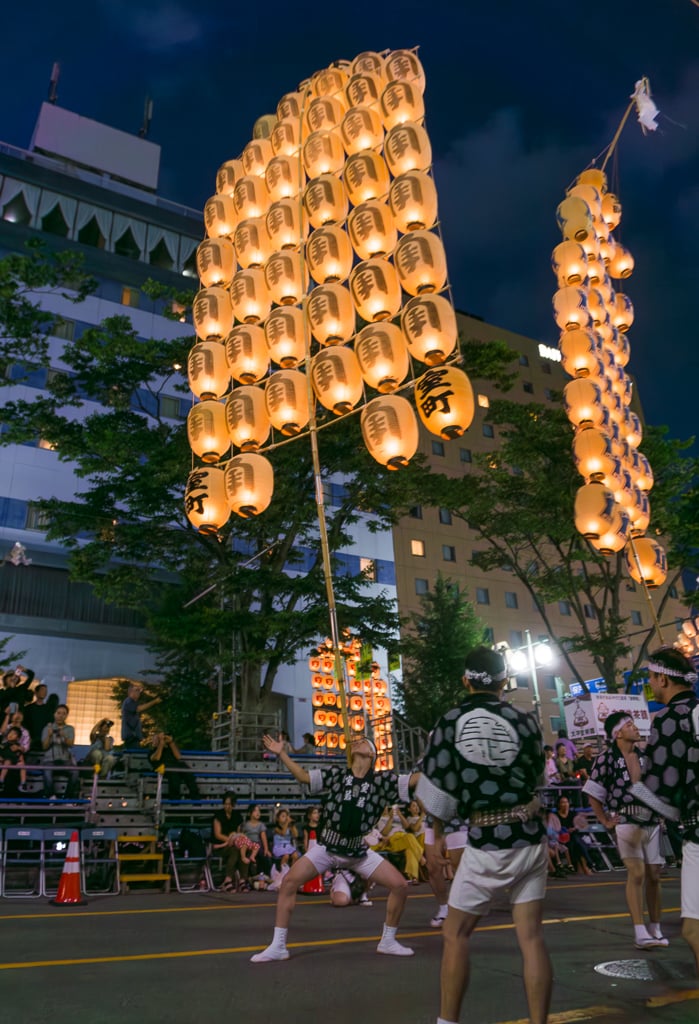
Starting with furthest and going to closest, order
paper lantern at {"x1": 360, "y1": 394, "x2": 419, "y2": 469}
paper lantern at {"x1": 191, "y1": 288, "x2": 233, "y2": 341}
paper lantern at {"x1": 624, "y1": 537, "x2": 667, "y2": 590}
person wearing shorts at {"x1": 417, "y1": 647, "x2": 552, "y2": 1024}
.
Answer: paper lantern at {"x1": 624, "y1": 537, "x2": 667, "y2": 590} → paper lantern at {"x1": 191, "y1": 288, "x2": 233, "y2": 341} → paper lantern at {"x1": 360, "y1": 394, "x2": 419, "y2": 469} → person wearing shorts at {"x1": 417, "y1": 647, "x2": 552, "y2": 1024}

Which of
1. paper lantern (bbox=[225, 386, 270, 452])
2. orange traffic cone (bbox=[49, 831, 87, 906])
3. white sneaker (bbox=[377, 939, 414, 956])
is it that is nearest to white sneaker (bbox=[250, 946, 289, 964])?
white sneaker (bbox=[377, 939, 414, 956])

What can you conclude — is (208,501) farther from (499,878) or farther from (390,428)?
(499,878)

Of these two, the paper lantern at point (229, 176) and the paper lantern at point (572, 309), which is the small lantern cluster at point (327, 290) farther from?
the paper lantern at point (572, 309)

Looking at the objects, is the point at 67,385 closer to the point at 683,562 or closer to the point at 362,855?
the point at 362,855

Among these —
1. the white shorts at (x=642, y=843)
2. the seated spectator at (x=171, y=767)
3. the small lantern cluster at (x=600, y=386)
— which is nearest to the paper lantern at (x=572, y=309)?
the small lantern cluster at (x=600, y=386)

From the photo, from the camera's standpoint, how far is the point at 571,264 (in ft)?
56.8

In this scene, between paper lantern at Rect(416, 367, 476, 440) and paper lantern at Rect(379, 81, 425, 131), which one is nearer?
paper lantern at Rect(416, 367, 476, 440)

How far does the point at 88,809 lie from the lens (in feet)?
40.6

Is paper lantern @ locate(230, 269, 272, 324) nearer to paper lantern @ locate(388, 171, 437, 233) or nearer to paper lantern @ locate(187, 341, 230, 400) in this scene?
paper lantern @ locate(187, 341, 230, 400)

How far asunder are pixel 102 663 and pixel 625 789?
2556 centimetres

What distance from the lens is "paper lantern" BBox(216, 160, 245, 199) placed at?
17859 millimetres

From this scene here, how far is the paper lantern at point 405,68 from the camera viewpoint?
1582 centimetres

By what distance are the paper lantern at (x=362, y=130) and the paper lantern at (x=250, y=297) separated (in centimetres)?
342

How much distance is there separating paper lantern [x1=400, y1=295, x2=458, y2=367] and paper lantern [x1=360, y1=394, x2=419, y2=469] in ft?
3.18
